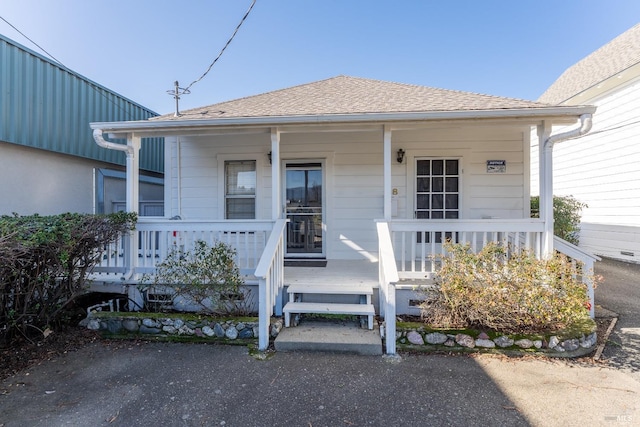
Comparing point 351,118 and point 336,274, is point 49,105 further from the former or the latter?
point 336,274

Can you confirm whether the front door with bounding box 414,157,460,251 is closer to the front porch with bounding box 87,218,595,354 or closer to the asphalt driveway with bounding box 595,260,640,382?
the front porch with bounding box 87,218,595,354

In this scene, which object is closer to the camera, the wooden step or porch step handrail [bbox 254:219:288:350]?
porch step handrail [bbox 254:219:288:350]

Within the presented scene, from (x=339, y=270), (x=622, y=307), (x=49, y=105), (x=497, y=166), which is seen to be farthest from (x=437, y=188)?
(x=49, y=105)

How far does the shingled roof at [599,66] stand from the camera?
25.0 ft

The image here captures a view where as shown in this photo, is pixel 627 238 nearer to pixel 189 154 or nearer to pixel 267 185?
pixel 267 185

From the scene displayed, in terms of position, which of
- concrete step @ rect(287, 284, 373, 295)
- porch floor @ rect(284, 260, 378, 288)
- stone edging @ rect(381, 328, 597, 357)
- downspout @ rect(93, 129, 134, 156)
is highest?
downspout @ rect(93, 129, 134, 156)

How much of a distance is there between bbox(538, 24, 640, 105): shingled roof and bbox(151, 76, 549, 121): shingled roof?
5.17 metres

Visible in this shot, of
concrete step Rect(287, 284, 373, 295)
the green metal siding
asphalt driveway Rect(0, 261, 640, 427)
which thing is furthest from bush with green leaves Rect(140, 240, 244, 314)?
the green metal siding

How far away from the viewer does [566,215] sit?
25.6 feet

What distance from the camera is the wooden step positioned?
3705 mm

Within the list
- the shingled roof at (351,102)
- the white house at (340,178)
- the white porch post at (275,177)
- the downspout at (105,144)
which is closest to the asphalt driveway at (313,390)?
the white house at (340,178)

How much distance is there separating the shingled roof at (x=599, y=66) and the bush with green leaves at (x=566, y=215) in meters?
2.97

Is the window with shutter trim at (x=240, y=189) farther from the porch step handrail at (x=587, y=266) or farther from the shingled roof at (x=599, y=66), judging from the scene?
the shingled roof at (x=599, y=66)

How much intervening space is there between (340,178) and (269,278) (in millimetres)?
2693
